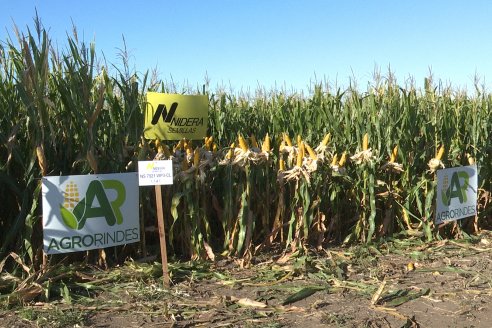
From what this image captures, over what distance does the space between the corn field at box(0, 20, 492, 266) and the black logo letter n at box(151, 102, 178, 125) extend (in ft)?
0.45

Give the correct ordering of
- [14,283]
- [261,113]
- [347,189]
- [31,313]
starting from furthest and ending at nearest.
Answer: [261,113] → [347,189] → [14,283] → [31,313]

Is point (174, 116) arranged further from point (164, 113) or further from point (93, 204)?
point (93, 204)

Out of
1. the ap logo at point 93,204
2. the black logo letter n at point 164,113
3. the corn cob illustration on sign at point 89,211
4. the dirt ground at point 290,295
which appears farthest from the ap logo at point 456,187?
the ap logo at point 93,204

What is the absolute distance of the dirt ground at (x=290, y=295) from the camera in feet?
12.4

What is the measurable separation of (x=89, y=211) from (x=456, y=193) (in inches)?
163

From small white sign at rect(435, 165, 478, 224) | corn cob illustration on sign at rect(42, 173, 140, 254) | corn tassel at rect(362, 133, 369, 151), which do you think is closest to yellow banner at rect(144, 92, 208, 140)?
corn cob illustration on sign at rect(42, 173, 140, 254)

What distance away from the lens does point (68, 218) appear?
173 inches

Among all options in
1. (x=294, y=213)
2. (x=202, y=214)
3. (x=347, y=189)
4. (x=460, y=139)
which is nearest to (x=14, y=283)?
(x=202, y=214)

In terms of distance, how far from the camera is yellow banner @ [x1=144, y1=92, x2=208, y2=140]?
493cm

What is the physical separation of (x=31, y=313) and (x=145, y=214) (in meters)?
1.75

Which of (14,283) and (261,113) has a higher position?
(261,113)

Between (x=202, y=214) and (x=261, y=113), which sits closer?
(x=202, y=214)

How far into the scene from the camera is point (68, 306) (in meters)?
4.00

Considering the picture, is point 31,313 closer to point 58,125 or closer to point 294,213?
point 58,125
